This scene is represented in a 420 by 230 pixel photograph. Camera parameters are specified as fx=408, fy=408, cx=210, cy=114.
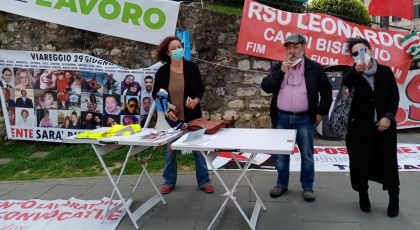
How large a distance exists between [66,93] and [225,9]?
10.6 ft

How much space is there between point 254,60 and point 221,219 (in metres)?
3.78

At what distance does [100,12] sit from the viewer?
22.2ft

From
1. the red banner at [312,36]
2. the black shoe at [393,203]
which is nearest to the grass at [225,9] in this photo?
the red banner at [312,36]

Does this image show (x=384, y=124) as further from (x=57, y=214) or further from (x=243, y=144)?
(x=57, y=214)

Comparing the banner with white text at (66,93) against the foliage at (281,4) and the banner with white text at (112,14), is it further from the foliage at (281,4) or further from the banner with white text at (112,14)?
the foliage at (281,4)

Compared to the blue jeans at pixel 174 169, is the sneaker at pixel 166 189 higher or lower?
lower

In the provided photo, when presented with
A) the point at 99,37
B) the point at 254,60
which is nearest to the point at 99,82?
the point at 99,37

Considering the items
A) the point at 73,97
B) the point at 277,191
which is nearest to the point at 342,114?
the point at 277,191

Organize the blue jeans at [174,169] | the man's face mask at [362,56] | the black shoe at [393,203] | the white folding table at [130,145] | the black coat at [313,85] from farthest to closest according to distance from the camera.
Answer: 1. the blue jeans at [174,169]
2. the black coat at [313,85]
3. the black shoe at [393,203]
4. the man's face mask at [362,56]
5. the white folding table at [130,145]

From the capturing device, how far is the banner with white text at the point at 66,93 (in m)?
6.88

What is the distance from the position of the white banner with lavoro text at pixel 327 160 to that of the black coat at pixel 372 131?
60.0 inches

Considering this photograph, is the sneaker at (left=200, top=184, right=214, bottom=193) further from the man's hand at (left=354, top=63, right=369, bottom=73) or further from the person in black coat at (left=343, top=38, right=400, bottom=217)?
the man's hand at (left=354, top=63, right=369, bottom=73)

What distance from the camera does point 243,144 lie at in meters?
3.32

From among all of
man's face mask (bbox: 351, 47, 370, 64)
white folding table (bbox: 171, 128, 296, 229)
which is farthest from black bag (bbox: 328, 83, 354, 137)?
white folding table (bbox: 171, 128, 296, 229)
